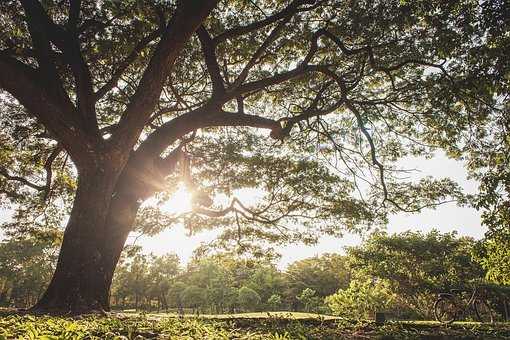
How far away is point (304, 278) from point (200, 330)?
5273 centimetres

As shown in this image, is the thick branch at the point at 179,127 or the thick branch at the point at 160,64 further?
the thick branch at the point at 179,127

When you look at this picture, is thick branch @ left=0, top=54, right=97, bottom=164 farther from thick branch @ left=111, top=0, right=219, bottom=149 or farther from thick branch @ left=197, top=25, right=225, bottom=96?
thick branch @ left=197, top=25, right=225, bottom=96

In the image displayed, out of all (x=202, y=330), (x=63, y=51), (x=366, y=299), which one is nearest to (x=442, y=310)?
(x=202, y=330)

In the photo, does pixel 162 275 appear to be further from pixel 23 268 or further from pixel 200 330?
pixel 200 330

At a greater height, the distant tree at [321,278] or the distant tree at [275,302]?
the distant tree at [321,278]

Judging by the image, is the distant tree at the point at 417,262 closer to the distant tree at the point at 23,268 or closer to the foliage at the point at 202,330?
the foliage at the point at 202,330

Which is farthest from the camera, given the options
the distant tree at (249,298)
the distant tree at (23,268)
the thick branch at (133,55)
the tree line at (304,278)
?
the distant tree at (23,268)

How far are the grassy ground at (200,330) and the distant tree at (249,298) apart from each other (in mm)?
42132

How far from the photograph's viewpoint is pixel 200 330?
3779mm

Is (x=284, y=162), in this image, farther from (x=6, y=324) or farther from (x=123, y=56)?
(x=6, y=324)

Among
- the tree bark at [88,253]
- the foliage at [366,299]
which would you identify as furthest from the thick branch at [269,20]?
the foliage at [366,299]

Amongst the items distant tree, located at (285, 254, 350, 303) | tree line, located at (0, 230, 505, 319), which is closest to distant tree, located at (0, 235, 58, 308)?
tree line, located at (0, 230, 505, 319)

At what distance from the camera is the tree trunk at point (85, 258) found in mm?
6098

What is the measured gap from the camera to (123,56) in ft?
28.2
